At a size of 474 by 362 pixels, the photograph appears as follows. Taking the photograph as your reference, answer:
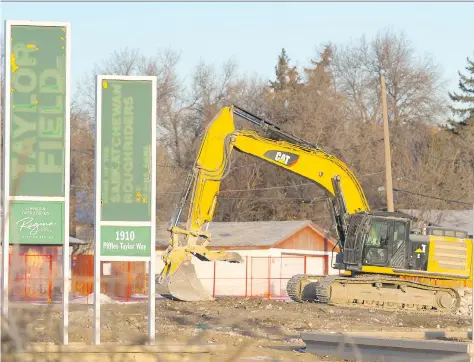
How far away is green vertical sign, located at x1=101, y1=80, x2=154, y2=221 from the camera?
17.1m

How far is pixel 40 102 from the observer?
636 inches

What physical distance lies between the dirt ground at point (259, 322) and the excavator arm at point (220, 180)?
920 mm

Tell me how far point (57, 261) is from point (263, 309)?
47.5ft

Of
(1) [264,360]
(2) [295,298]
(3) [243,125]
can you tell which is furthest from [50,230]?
(3) [243,125]

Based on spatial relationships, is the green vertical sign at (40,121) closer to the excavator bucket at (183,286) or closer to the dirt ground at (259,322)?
the dirt ground at (259,322)

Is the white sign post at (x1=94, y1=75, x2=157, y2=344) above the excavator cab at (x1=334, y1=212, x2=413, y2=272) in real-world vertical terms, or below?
above

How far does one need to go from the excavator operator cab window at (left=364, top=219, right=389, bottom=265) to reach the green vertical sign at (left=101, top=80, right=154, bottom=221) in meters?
16.7

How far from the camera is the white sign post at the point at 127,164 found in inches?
671

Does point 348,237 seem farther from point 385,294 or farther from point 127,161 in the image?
point 127,161

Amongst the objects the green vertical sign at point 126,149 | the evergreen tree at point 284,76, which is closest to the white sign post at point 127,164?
the green vertical sign at point 126,149

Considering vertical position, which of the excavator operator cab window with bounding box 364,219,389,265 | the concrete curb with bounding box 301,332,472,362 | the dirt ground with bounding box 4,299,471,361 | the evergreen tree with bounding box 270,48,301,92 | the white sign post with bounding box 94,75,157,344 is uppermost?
the evergreen tree with bounding box 270,48,301,92

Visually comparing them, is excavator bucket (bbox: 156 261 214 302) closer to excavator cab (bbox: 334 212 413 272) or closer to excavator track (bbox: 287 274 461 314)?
excavator track (bbox: 287 274 461 314)

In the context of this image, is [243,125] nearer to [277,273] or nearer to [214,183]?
[277,273]

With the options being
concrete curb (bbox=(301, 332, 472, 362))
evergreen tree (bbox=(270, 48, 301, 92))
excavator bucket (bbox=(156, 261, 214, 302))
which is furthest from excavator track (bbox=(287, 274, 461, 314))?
evergreen tree (bbox=(270, 48, 301, 92))
